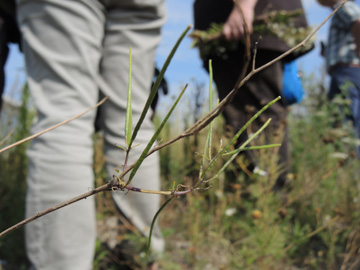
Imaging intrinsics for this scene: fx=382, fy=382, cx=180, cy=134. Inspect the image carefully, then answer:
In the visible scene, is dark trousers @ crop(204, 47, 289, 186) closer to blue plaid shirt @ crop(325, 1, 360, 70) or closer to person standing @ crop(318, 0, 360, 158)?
person standing @ crop(318, 0, 360, 158)

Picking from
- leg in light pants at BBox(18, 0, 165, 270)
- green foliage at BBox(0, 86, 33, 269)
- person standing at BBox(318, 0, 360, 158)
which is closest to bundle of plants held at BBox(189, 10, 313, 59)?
leg in light pants at BBox(18, 0, 165, 270)

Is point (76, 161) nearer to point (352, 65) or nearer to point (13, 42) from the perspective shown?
point (13, 42)

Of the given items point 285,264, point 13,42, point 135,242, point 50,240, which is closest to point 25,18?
point 13,42

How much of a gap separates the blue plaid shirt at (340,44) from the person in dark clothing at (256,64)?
1285mm

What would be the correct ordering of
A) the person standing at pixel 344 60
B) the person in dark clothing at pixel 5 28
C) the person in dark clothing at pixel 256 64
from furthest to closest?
the person standing at pixel 344 60, the person in dark clothing at pixel 256 64, the person in dark clothing at pixel 5 28

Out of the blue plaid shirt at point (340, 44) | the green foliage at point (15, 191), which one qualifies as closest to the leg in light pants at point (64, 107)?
the green foliage at point (15, 191)

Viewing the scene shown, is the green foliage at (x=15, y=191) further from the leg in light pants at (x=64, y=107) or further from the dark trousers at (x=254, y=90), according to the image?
the dark trousers at (x=254, y=90)

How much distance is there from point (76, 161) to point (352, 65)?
2564mm

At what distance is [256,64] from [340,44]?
5.83 feet

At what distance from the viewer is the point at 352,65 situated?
3.06 meters

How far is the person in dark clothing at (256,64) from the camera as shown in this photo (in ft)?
5.28

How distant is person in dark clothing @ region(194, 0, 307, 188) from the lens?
1.61m

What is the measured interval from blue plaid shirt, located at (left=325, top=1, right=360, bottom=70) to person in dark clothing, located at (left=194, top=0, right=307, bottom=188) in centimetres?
129

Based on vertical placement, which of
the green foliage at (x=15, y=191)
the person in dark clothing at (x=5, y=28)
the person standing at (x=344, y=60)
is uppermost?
the person in dark clothing at (x=5, y=28)
